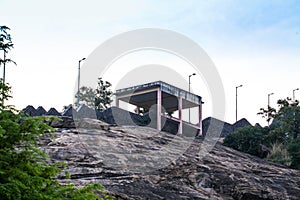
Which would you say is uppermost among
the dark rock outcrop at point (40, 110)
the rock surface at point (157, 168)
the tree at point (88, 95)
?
the tree at point (88, 95)

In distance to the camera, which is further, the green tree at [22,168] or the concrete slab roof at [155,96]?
the concrete slab roof at [155,96]

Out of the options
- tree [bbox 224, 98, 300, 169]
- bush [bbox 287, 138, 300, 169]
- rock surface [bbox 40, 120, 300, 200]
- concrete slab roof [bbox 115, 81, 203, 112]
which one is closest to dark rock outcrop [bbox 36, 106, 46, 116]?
concrete slab roof [bbox 115, 81, 203, 112]

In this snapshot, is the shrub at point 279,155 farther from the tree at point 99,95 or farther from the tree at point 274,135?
the tree at point 99,95

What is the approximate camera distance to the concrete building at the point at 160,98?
16438 millimetres

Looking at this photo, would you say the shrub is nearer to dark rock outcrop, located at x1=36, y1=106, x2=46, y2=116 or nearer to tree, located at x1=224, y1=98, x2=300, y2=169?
tree, located at x1=224, y1=98, x2=300, y2=169

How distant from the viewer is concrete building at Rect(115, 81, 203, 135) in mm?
16438

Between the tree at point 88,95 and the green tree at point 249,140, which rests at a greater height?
the tree at point 88,95

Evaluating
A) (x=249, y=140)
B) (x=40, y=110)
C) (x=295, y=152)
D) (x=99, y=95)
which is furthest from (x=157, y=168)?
(x=99, y=95)

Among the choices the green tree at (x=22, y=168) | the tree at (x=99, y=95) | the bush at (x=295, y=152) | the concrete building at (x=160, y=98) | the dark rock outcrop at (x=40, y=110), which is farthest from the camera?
the tree at (x=99, y=95)

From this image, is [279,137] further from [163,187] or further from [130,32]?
[163,187]

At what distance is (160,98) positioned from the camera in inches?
646

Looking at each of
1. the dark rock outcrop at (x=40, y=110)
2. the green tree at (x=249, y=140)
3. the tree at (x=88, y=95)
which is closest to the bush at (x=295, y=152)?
the green tree at (x=249, y=140)

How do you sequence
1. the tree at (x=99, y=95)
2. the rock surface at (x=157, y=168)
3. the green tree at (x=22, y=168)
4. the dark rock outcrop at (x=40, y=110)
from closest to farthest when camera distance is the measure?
1. the green tree at (x=22, y=168)
2. the rock surface at (x=157, y=168)
3. the dark rock outcrop at (x=40, y=110)
4. the tree at (x=99, y=95)

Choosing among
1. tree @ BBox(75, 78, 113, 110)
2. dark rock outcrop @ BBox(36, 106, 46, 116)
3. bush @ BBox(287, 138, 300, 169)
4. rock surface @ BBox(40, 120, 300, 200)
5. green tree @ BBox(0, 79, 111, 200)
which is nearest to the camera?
green tree @ BBox(0, 79, 111, 200)
